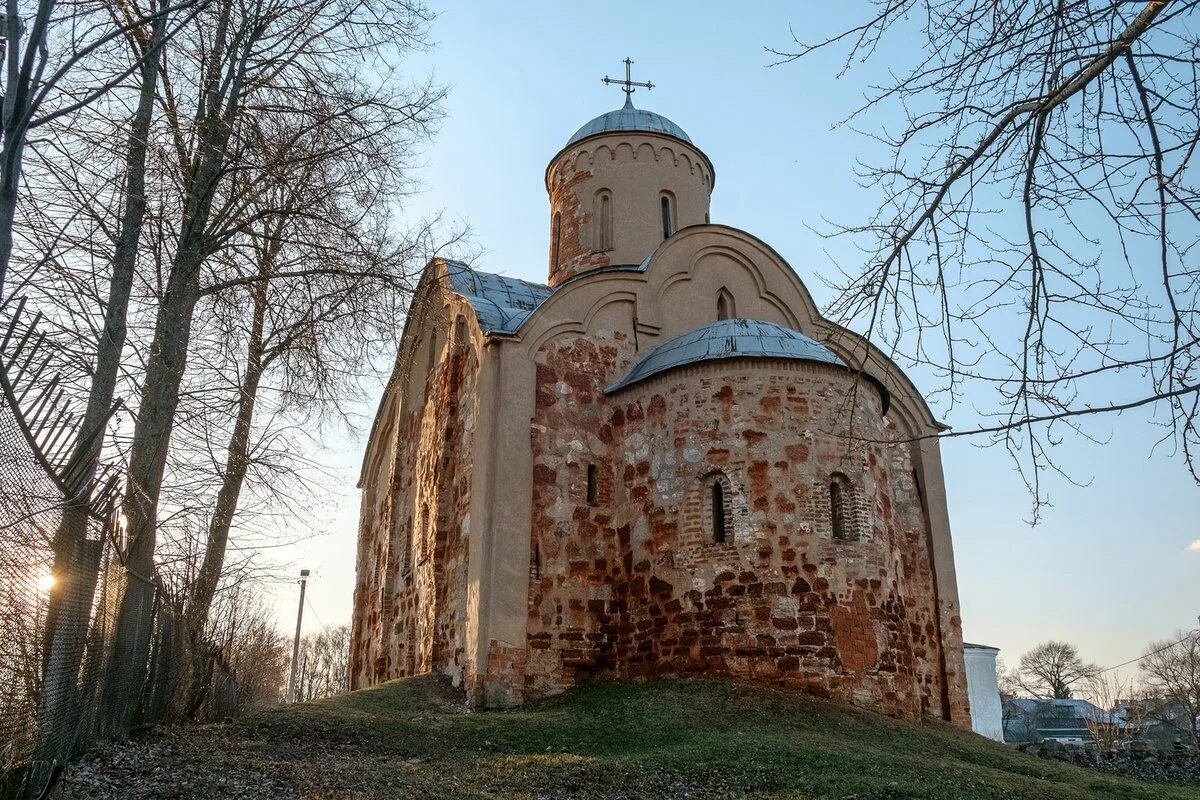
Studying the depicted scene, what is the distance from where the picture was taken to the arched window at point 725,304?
15.6 meters

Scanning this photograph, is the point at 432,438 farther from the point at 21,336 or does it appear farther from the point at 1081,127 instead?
the point at 1081,127

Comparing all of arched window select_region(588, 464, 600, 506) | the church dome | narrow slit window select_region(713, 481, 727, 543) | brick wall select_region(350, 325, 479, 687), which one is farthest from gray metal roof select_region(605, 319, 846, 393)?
brick wall select_region(350, 325, 479, 687)

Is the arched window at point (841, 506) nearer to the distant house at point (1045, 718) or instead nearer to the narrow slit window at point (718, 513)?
the narrow slit window at point (718, 513)

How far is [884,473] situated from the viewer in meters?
13.0

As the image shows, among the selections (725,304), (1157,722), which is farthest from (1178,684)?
(725,304)

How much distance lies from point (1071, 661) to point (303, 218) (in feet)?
180

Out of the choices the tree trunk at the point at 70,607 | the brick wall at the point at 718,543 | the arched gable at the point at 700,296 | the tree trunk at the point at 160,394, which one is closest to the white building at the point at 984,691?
the arched gable at the point at 700,296

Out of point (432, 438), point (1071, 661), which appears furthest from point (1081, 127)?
point (1071, 661)

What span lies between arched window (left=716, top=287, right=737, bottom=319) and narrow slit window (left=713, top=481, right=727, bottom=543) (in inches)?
169

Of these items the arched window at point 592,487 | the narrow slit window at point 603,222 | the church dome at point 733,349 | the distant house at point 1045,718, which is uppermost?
the narrow slit window at point 603,222

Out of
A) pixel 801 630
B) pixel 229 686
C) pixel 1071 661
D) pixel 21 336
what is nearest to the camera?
pixel 21 336

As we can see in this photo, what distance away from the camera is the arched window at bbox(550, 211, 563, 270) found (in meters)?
18.4

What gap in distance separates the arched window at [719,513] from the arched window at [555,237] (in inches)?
293

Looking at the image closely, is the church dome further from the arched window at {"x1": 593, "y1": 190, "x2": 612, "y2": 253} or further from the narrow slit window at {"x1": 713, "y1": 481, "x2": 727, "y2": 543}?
the arched window at {"x1": 593, "y1": 190, "x2": 612, "y2": 253}
